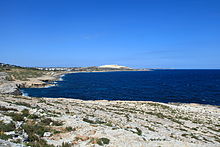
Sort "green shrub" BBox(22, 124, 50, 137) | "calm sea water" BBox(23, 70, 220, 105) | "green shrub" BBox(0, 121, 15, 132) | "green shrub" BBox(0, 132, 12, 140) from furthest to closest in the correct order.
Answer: "calm sea water" BBox(23, 70, 220, 105)
"green shrub" BBox(22, 124, 50, 137)
"green shrub" BBox(0, 121, 15, 132)
"green shrub" BBox(0, 132, 12, 140)

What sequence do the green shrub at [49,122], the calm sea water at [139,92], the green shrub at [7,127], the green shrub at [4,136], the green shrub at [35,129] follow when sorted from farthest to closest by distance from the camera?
the calm sea water at [139,92], the green shrub at [49,122], the green shrub at [35,129], the green shrub at [7,127], the green shrub at [4,136]

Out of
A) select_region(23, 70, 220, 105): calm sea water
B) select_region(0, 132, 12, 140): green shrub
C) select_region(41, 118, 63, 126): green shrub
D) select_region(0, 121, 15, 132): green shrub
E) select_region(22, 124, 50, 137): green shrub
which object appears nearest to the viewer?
select_region(0, 132, 12, 140): green shrub

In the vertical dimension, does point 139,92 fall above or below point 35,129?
below

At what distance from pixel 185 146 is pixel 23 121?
1454 cm

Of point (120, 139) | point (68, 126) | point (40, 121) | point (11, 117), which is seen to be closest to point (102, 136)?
point (120, 139)

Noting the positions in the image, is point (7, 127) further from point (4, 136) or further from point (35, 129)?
point (35, 129)

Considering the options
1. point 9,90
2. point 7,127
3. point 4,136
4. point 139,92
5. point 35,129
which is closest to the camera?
point 4,136

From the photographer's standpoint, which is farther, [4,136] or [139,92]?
[139,92]

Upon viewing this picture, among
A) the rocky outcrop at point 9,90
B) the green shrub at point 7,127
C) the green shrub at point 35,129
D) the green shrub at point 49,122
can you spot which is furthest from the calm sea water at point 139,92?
the green shrub at point 7,127

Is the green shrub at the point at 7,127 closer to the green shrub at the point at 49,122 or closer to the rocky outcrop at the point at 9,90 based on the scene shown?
the green shrub at the point at 49,122

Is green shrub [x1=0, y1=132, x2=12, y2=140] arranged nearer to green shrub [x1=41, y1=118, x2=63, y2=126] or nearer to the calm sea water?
green shrub [x1=41, y1=118, x2=63, y2=126]

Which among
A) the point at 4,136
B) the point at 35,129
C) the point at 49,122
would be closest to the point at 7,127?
the point at 4,136

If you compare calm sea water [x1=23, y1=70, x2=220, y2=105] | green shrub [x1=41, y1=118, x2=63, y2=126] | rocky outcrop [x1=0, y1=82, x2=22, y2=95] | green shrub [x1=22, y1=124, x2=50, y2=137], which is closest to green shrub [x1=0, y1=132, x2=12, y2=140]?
green shrub [x1=22, y1=124, x2=50, y2=137]

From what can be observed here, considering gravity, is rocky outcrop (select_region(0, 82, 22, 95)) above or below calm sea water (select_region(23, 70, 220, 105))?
above
